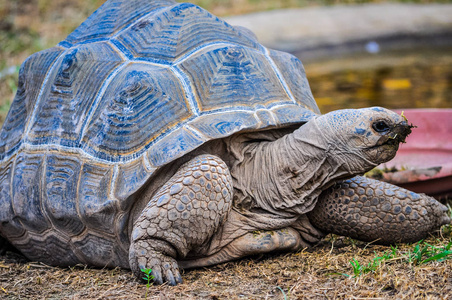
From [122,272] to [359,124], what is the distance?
1395 millimetres

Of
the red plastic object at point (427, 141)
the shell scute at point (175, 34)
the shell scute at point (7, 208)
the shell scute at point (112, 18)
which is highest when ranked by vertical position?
the shell scute at point (112, 18)

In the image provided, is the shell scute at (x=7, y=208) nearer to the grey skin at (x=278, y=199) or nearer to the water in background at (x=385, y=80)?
the grey skin at (x=278, y=199)

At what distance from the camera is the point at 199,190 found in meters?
2.41

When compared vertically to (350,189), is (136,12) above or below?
above

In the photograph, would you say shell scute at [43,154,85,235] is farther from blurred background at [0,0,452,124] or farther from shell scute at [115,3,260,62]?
blurred background at [0,0,452,124]

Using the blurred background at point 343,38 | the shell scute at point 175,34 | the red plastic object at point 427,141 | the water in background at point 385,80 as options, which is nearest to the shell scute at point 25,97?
the shell scute at point 175,34

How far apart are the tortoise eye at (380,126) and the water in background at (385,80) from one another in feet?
12.7

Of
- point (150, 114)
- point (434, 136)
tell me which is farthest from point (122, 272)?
point (434, 136)

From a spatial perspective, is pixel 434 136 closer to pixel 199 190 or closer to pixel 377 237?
pixel 377 237

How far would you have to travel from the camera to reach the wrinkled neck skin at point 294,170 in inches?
100

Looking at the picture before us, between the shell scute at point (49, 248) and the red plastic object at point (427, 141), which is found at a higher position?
the shell scute at point (49, 248)

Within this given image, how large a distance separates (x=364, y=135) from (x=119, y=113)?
4.04 ft

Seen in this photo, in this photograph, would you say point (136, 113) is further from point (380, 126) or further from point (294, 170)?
point (380, 126)

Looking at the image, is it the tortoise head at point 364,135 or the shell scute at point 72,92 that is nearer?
the tortoise head at point 364,135
